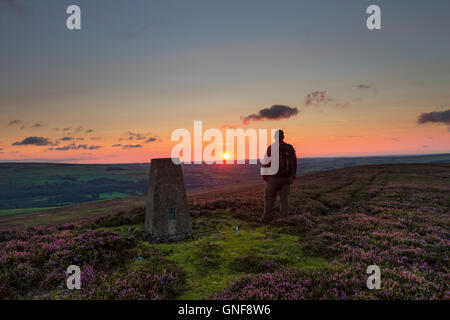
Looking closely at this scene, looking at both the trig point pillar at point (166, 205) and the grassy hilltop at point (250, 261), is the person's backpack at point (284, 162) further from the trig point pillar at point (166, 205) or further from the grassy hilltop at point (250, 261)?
the trig point pillar at point (166, 205)

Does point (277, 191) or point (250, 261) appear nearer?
point (250, 261)

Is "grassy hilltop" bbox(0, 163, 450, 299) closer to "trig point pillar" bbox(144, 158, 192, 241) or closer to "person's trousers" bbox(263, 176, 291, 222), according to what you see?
"trig point pillar" bbox(144, 158, 192, 241)

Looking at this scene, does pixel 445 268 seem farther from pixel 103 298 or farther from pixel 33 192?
pixel 33 192

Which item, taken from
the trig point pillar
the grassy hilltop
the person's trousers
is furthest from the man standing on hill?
the trig point pillar

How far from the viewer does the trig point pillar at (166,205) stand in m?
14.1

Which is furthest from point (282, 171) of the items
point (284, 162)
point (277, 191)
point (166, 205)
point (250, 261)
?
point (166, 205)

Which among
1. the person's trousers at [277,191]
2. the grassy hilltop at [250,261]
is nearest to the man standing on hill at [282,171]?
the person's trousers at [277,191]

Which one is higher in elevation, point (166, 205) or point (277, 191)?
point (277, 191)

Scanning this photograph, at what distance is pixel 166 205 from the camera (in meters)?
14.2

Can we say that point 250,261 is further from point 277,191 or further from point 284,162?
point 284,162

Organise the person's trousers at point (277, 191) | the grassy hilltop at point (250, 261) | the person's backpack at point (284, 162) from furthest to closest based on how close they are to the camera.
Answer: the person's trousers at point (277, 191), the person's backpack at point (284, 162), the grassy hilltop at point (250, 261)

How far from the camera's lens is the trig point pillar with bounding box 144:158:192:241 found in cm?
1407
